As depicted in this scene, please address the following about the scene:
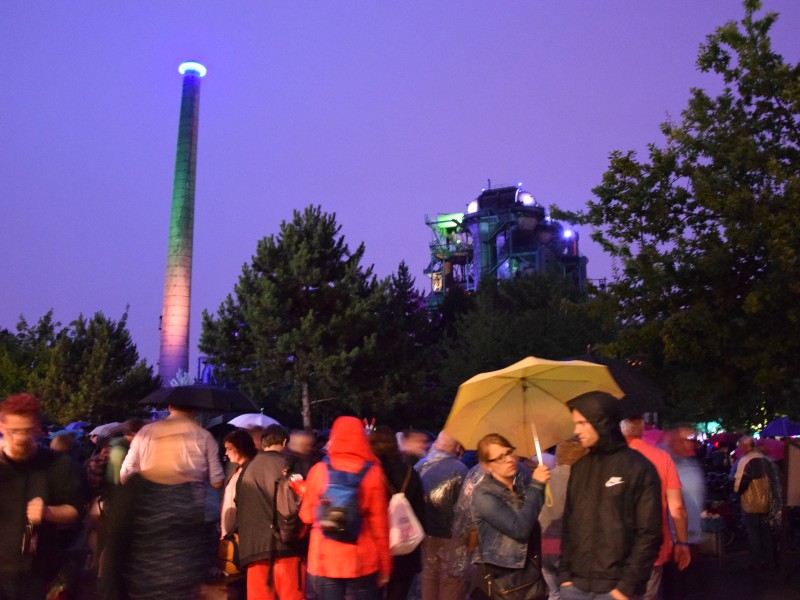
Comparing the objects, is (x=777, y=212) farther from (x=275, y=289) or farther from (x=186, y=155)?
(x=186, y=155)

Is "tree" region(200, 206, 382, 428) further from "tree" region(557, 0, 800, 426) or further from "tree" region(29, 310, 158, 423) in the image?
"tree" region(557, 0, 800, 426)

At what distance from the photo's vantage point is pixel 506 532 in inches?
195

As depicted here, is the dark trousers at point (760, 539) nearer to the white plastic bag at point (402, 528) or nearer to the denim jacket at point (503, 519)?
the white plastic bag at point (402, 528)

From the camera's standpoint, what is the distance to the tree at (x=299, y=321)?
33656mm

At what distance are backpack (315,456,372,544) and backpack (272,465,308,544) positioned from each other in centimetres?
113

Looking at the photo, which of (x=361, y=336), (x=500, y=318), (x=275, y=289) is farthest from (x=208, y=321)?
(x=500, y=318)

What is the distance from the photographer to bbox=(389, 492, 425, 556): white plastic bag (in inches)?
237

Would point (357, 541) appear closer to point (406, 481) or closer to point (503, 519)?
point (503, 519)

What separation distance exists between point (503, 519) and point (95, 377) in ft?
138

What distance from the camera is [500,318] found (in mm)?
40625

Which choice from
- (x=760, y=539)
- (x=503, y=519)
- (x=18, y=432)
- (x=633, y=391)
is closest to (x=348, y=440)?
(x=503, y=519)

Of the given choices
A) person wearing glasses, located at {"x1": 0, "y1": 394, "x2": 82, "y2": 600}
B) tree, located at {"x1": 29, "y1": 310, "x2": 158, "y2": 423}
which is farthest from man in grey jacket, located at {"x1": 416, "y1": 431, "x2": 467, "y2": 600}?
tree, located at {"x1": 29, "y1": 310, "x2": 158, "y2": 423}

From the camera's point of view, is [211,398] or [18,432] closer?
[18,432]

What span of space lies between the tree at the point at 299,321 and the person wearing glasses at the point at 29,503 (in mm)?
28324
